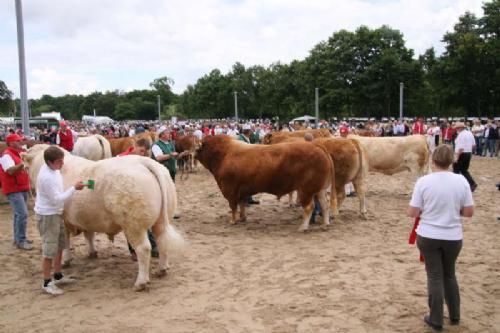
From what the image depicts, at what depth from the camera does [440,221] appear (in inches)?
150

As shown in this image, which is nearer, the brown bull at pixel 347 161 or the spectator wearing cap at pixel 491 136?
the brown bull at pixel 347 161

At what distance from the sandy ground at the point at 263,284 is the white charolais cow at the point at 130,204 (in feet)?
1.33

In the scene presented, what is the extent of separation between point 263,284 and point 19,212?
385 centimetres

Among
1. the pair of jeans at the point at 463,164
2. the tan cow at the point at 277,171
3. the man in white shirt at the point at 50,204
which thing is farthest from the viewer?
the pair of jeans at the point at 463,164

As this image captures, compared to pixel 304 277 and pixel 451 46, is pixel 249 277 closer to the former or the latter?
pixel 304 277

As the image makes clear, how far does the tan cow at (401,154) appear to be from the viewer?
10695mm

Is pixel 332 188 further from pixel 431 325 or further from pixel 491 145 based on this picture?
pixel 491 145

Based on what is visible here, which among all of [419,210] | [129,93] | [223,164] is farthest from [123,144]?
[129,93]

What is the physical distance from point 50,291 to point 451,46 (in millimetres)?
41823

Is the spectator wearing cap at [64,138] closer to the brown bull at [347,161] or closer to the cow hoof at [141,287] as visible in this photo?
the brown bull at [347,161]

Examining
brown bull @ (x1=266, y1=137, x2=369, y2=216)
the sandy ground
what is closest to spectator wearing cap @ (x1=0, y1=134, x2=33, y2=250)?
the sandy ground

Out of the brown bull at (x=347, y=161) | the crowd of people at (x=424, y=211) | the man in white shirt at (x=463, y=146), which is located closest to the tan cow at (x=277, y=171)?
the brown bull at (x=347, y=161)

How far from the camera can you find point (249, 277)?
5.46m

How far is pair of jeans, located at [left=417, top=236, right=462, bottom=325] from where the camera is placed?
3.84 meters
